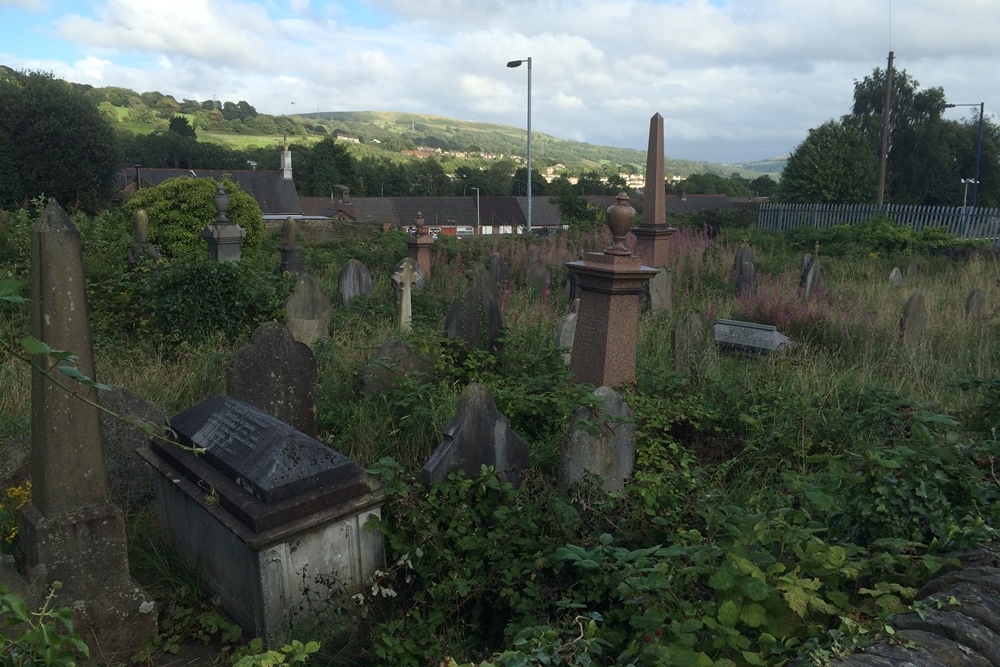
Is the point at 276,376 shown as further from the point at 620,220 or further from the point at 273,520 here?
the point at 620,220

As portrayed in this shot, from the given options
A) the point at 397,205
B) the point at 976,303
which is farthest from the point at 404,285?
the point at 397,205

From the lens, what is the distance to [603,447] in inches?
156

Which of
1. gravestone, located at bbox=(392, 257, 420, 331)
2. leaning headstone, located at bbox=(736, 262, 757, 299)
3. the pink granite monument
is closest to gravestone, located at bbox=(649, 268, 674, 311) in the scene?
leaning headstone, located at bbox=(736, 262, 757, 299)

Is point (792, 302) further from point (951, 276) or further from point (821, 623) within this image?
point (821, 623)

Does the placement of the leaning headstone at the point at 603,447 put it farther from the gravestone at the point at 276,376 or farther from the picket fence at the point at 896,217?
the picket fence at the point at 896,217

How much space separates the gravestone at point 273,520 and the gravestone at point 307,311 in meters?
4.03

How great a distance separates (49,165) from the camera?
2802 cm

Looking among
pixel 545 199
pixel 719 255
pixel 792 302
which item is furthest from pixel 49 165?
pixel 545 199

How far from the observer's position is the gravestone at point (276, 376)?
177 inches

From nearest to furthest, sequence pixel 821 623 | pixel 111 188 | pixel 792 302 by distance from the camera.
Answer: pixel 821 623, pixel 792 302, pixel 111 188

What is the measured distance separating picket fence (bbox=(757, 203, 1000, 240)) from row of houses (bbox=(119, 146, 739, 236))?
2113cm

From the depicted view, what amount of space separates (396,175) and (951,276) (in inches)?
2631

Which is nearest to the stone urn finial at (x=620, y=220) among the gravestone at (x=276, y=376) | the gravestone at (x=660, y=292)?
the gravestone at (x=276, y=376)

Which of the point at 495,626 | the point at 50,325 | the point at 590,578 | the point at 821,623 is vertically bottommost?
the point at 495,626
